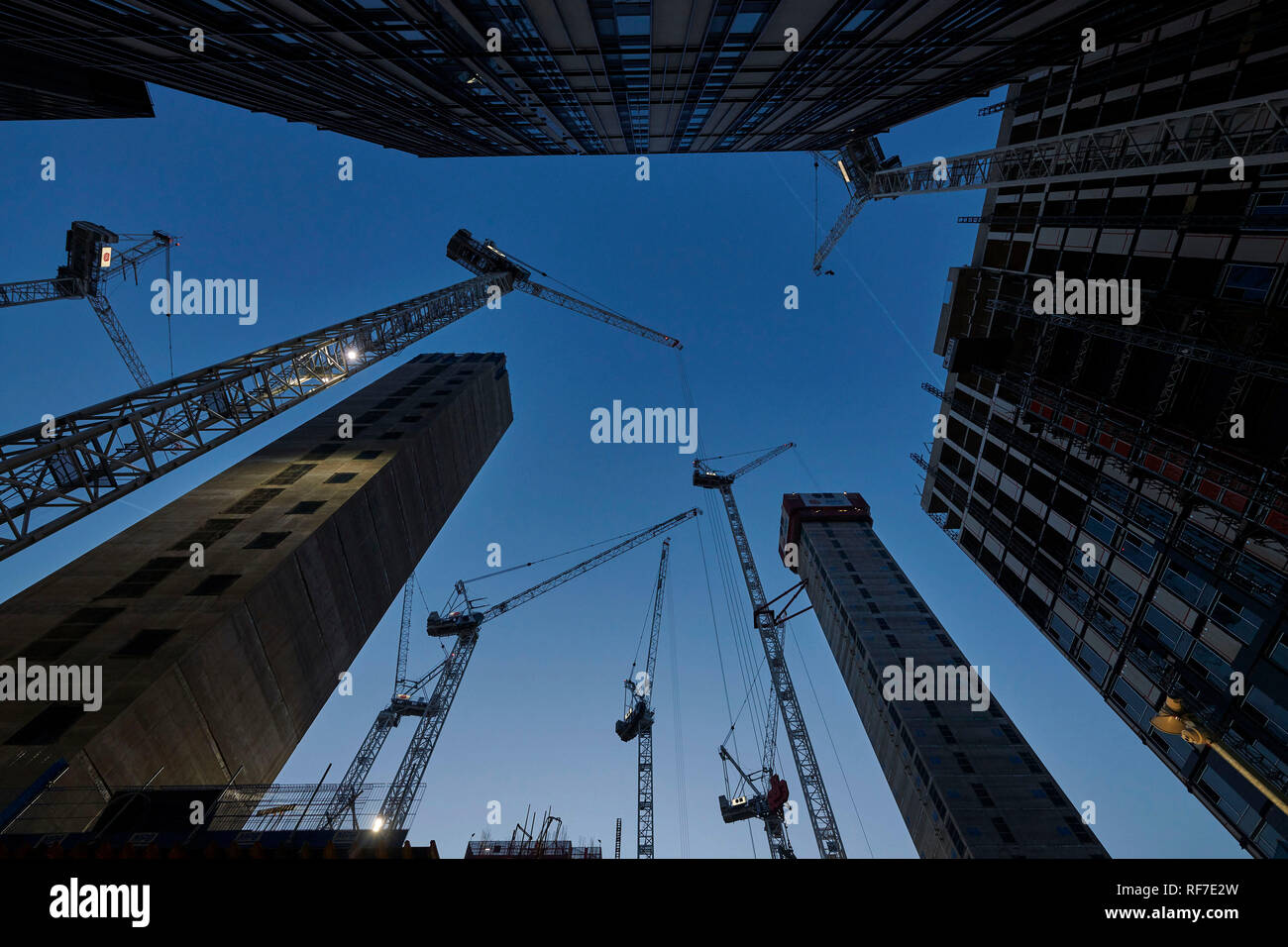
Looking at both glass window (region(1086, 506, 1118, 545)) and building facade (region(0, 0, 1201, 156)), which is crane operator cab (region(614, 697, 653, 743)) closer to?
glass window (region(1086, 506, 1118, 545))

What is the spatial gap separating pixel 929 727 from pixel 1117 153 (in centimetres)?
4807

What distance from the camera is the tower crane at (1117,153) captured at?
56.2ft

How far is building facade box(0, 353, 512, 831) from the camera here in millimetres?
19281

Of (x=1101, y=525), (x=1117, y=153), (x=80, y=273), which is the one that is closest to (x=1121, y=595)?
(x=1101, y=525)

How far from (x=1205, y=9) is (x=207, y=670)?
51.0m

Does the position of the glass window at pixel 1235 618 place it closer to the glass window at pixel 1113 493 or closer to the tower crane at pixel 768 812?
the glass window at pixel 1113 493

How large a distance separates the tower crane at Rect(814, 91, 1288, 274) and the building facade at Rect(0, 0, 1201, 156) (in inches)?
174

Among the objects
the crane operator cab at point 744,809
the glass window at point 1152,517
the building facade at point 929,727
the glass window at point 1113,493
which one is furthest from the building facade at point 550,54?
the crane operator cab at point 744,809

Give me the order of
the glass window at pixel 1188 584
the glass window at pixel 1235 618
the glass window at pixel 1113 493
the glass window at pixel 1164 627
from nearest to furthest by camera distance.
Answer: the glass window at pixel 1235 618 → the glass window at pixel 1188 584 → the glass window at pixel 1164 627 → the glass window at pixel 1113 493

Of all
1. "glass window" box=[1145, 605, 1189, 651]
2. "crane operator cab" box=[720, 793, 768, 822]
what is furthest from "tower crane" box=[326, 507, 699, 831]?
"glass window" box=[1145, 605, 1189, 651]

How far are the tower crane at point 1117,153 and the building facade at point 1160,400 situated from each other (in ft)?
3.50
